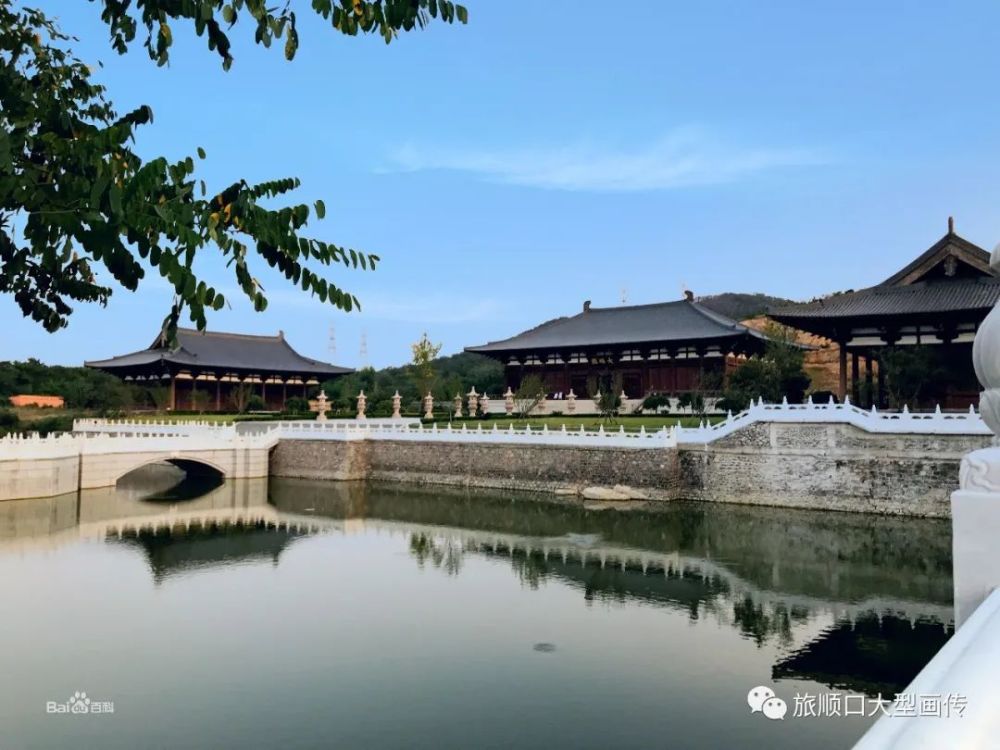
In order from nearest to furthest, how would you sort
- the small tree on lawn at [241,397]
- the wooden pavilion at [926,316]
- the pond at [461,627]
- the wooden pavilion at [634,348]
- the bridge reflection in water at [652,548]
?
the pond at [461,627] → the bridge reflection in water at [652,548] → the wooden pavilion at [926,316] → the wooden pavilion at [634,348] → the small tree on lawn at [241,397]

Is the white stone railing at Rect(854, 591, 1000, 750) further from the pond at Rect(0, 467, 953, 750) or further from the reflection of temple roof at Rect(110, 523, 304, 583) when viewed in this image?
the reflection of temple roof at Rect(110, 523, 304, 583)

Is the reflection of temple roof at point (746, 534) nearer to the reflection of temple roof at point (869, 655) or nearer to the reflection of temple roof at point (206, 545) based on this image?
the reflection of temple roof at point (869, 655)

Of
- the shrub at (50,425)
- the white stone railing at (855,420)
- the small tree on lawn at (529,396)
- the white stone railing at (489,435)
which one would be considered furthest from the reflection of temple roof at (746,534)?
the shrub at (50,425)

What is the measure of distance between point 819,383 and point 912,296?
42.8 m

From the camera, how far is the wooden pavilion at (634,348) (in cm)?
3988

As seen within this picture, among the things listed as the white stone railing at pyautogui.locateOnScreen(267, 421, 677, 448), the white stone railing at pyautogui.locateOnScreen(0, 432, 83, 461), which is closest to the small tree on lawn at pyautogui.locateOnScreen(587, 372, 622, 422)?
the white stone railing at pyautogui.locateOnScreen(267, 421, 677, 448)

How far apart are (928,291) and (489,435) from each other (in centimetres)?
1845

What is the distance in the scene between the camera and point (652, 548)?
20.5m

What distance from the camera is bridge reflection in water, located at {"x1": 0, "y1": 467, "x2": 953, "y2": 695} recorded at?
13.8 metres

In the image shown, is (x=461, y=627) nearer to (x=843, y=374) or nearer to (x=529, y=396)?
(x=843, y=374)

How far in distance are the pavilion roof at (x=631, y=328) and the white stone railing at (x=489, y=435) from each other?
946cm

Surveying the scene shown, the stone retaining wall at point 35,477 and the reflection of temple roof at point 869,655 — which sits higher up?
the stone retaining wall at point 35,477

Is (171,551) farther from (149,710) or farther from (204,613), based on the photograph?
(149,710)

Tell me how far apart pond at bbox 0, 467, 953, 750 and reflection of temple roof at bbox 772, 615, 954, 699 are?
55mm
